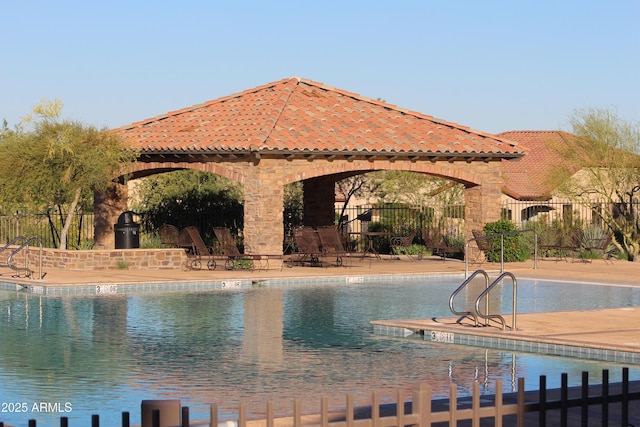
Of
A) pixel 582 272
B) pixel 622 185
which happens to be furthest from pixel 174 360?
pixel 622 185

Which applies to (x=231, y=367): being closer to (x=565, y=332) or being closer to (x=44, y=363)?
(x=44, y=363)

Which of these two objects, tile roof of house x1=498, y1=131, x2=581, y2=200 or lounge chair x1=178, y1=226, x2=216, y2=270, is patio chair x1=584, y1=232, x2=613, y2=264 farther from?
tile roof of house x1=498, y1=131, x2=581, y2=200

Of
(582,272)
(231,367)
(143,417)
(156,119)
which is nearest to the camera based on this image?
(143,417)

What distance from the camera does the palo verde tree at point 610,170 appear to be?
31781 mm

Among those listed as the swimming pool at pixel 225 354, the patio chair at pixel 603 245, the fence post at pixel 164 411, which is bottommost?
the swimming pool at pixel 225 354

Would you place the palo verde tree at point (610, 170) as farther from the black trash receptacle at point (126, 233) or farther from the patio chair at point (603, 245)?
the black trash receptacle at point (126, 233)

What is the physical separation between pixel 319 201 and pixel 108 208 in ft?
24.2

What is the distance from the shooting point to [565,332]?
13.6m

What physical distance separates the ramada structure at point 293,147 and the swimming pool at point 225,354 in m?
6.50

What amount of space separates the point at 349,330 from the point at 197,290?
663cm

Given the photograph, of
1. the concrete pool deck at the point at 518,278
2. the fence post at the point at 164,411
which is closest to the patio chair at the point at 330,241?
the concrete pool deck at the point at 518,278

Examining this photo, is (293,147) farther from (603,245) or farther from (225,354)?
(225,354)

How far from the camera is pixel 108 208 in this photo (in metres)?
29.4

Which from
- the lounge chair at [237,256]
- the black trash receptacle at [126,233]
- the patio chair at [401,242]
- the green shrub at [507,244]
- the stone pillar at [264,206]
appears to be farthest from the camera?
the patio chair at [401,242]
